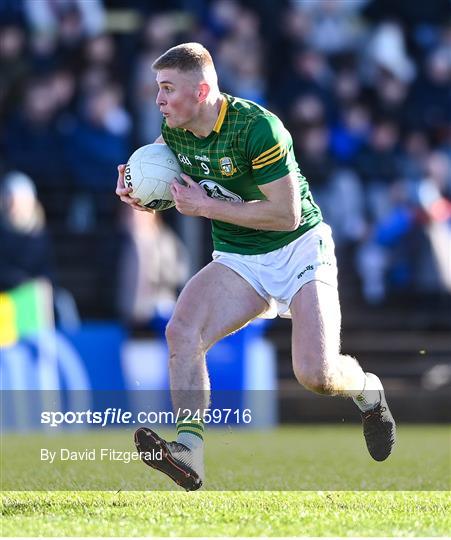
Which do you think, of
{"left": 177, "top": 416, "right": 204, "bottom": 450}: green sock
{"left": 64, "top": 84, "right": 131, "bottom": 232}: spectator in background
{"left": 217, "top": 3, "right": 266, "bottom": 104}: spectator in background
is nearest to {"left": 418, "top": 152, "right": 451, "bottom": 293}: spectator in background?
{"left": 217, "top": 3, "right": 266, "bottom": 104}: spectator in background

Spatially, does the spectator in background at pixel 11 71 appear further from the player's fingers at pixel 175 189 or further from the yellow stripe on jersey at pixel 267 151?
the yellow stripe on jersey at pixel 267 151

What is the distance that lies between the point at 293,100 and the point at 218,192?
9.59m

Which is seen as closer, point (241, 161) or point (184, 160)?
point (241, 161)

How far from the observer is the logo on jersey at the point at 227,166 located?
7055mm

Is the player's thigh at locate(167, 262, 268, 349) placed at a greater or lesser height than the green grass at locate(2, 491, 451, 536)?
greater

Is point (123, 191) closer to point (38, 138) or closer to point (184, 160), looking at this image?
point (184, 160)

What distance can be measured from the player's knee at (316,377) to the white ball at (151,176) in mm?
1178

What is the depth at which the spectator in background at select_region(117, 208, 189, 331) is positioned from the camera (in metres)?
13.8

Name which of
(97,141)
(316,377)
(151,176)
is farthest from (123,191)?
(97,141)

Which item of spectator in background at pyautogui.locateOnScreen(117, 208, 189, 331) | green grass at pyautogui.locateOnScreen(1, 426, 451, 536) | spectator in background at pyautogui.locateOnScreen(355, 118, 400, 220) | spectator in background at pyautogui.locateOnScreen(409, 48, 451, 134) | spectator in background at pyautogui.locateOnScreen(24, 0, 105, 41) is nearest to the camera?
green grass at pyautogui.locateOnScreen(1, 426, 451, 536)

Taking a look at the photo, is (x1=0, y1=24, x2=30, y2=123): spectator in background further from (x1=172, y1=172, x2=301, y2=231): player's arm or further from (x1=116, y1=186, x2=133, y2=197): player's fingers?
(x1=172, y1=172, x2=301, y2=231): player's arm

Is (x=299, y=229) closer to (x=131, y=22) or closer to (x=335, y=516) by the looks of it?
(x=335, y=516)

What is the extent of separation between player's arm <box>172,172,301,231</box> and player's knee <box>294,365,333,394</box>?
764mm

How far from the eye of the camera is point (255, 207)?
696cm
